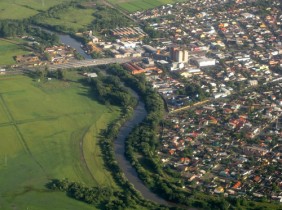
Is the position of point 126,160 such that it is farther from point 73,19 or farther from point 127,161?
point 73,19

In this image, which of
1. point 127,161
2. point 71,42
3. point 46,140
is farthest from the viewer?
point 71,42

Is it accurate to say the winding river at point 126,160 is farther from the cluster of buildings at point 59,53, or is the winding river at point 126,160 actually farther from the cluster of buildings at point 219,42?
the cluster of buildings at point 59,53

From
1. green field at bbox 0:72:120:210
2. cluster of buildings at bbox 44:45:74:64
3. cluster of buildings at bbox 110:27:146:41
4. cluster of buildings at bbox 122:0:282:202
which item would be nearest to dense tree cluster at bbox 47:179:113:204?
green field at bbox 0:72:120:210

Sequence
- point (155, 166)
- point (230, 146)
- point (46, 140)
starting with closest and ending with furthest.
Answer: point (155, 166) < point (230, 146) < point (46, 140)

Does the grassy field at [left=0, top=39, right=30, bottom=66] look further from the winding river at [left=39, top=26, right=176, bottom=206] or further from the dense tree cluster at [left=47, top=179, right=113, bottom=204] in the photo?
the dense tree cluster at [left=47, top=179, right=113, bottom=204]

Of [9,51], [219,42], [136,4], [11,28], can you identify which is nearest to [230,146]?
[219,42]

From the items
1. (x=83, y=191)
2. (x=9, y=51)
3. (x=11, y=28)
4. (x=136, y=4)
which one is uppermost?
(x=136, y=4)
